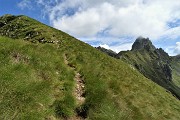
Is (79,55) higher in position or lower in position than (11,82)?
higher

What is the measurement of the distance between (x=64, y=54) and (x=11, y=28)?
64.6 ft

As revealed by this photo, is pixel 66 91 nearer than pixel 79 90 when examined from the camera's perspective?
Yes

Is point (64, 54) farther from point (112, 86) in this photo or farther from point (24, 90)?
point (24, 90)

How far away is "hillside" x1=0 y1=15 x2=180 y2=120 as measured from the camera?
13.4 meters

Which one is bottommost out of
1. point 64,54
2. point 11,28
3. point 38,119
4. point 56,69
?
point 38,119

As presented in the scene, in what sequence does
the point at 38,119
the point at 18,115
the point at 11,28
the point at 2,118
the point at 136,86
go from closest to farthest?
1. the point at 2,118
2. the point at 18,115
3. the point at 38,119
4. the point at 136,86
5. the point at 11,28

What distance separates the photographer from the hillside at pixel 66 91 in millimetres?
13406

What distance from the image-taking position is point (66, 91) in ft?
62.7

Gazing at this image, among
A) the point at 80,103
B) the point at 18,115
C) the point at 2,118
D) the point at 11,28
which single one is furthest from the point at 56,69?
the point at 11,28

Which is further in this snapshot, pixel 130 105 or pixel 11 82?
pixel 130 105

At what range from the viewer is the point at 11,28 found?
1823 inches

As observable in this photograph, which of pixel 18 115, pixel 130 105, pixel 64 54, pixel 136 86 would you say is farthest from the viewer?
pixel 64 54

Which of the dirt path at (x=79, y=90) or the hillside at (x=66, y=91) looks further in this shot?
the dirt path at (x=79, y=90)

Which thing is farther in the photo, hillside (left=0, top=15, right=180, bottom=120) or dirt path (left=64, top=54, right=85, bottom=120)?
dirt path (left=64, top=54, right=85, bottom=120)
